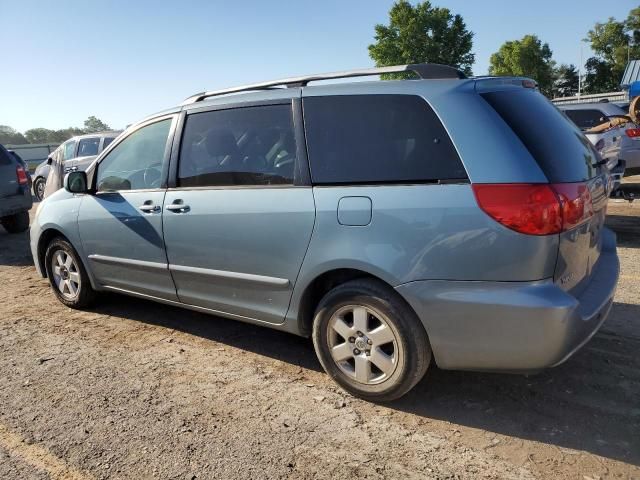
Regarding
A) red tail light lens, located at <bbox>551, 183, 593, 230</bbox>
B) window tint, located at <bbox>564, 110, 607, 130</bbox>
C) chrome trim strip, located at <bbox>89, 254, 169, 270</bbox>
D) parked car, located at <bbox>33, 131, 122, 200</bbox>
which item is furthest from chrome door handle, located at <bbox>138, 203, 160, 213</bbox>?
parked car, located at <bbox>33, 131, 122, 200</bbox>

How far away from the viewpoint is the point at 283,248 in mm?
3189

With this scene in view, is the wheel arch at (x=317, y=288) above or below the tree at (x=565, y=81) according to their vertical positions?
below

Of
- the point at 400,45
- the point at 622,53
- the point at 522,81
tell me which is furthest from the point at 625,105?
the point at 622,53

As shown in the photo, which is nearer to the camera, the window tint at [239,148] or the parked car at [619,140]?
the window tint at [239,148]

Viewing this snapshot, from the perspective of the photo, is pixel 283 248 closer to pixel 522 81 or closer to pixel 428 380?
pixel 428 380

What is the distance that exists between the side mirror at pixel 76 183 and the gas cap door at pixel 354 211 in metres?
2.66

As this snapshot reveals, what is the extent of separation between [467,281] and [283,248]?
1137 millimetres

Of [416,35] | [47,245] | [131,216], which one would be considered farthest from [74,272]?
[416,35]

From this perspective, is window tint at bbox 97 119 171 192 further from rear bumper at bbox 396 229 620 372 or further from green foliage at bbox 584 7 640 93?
green foliage at bbox 584 7 640 93

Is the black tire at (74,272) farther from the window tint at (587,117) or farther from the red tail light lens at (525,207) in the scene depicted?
the window tint at (587,117)

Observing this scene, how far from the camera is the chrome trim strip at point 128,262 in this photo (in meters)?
3.98

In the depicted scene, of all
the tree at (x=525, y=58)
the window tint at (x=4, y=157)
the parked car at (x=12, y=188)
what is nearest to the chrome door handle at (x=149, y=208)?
the parked car at (x=12, y=188)

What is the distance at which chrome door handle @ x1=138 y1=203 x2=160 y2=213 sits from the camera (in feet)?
12.8

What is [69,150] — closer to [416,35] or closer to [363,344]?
[363,344]
